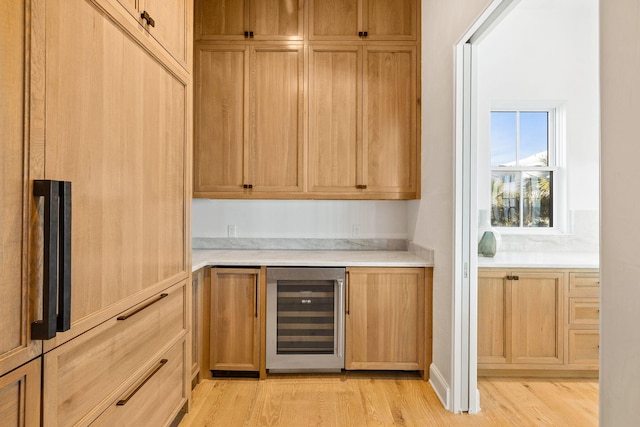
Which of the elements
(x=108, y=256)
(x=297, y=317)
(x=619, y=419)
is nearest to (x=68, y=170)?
(x=108, y=256)

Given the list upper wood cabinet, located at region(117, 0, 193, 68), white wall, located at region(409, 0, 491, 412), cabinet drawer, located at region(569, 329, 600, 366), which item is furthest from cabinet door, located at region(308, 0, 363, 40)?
cabinet drawer, located at region(569, 329, 600, 366)

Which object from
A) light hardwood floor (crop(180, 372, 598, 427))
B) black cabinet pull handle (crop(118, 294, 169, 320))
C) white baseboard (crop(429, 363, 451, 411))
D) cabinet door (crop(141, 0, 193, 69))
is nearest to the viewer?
black cabinet pull handle (crop(118, 294, 169, 320))

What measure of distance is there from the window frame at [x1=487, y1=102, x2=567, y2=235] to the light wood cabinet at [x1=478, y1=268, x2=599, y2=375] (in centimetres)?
43

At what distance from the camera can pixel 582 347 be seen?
8.47ft

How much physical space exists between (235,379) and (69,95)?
2.15 m

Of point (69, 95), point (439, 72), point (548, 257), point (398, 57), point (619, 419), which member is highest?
point (398, 57)

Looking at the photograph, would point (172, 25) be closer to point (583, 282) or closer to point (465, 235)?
point (465, 235)

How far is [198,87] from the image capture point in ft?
9.71

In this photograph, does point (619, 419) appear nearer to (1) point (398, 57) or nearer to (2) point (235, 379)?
(2) point (235, 379)

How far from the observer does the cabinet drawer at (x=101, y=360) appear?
1063 millimetres

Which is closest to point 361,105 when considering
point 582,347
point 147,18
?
point 147,18

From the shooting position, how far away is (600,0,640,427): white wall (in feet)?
3.06

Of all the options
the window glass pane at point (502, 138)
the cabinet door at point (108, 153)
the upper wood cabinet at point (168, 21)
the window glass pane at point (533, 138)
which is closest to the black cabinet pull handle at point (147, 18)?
the upper wood cabinet at point (168, 21)

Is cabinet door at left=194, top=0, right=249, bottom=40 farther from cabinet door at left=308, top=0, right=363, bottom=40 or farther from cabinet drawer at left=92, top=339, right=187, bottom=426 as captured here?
cabinet drawer at left=92, top=339, right=187, bottom=426
